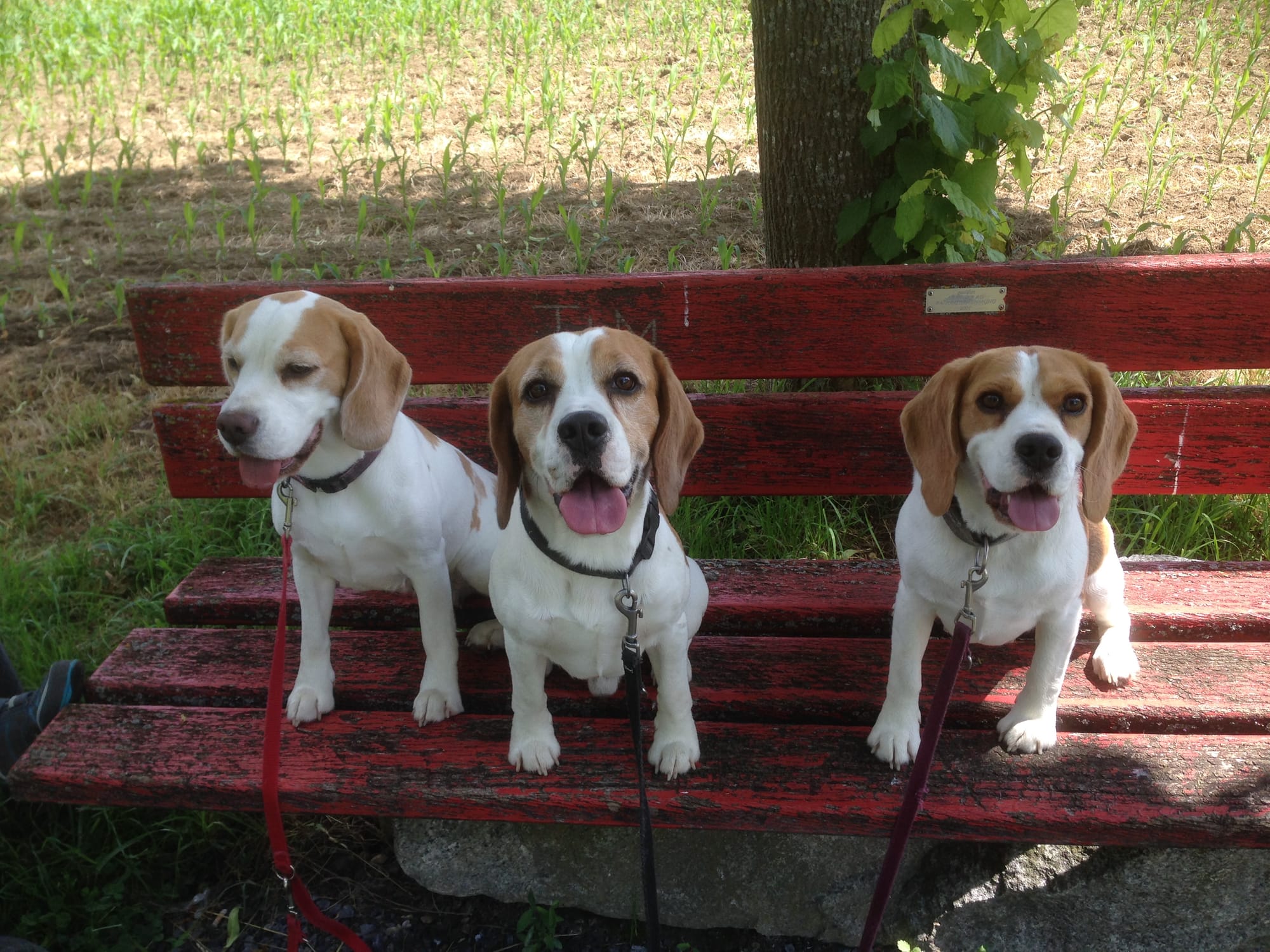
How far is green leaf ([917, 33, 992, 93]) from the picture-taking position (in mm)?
2574

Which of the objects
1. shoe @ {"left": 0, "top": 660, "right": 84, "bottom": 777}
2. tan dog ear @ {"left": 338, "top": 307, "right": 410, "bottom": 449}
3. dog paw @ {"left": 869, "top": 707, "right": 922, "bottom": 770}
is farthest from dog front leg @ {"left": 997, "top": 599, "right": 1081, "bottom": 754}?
shoe @ {"left": 0, "top": 660, "right": 84, "bottom": 777}

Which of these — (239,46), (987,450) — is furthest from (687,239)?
(239,46)

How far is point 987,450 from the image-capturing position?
1979mm

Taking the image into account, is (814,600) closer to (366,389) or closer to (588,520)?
(588,520)

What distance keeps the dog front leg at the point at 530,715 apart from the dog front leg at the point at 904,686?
773mm

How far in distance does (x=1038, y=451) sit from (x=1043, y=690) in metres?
0.63

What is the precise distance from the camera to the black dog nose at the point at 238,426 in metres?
2.00

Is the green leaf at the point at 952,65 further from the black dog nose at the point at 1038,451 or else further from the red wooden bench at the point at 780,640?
the black dog nose at the point at 1038,451

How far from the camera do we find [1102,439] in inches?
80.7

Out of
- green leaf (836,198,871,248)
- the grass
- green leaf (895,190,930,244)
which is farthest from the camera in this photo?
the grass

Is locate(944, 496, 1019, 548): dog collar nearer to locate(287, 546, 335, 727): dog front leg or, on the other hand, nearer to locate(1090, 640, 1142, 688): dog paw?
locate(1090, 640, 1142, 688): dog paw

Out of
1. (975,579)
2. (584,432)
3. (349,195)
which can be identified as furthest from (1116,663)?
(349,195)

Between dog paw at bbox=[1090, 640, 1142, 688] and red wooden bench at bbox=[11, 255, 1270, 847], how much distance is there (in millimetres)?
34

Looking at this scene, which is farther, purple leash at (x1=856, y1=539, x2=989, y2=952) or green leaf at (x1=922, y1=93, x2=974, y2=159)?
green leaf at (x1=922, y1=93, x2=974, y2=159)
